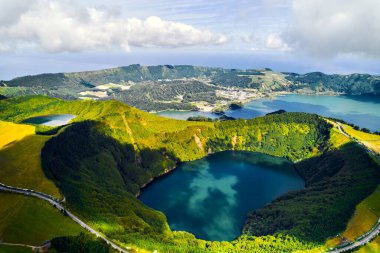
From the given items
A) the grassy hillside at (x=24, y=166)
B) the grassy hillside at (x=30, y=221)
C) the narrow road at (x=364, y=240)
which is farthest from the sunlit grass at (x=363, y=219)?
the grassy hillside at (x=24, y=166)

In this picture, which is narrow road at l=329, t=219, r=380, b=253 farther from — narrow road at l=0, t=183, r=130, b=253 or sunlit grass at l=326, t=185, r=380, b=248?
narrow road at l=0, t=183, r=130, b=253

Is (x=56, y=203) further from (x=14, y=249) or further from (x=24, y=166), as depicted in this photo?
(x=24, y=166)

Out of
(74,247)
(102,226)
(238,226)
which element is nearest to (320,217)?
(238,226)

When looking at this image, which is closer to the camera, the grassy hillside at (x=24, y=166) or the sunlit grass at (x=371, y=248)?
the sunlit grass at (x=371, y=248)

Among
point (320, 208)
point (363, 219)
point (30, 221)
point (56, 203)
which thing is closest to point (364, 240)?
point (363, 219)

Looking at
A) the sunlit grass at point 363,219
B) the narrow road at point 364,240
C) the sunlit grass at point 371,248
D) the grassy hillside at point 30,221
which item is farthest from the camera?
the sunlit grass at point 363,219

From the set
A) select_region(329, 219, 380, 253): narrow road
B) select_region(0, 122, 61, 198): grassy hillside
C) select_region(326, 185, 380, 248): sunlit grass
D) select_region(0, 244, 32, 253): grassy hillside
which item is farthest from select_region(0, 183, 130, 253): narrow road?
select_region(326, 185, 380, 248): sunlit grass

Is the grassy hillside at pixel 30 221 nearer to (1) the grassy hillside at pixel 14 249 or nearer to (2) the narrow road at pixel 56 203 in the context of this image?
(2) the narrow road at pixel 56 203
